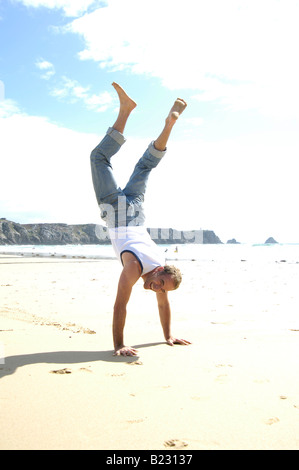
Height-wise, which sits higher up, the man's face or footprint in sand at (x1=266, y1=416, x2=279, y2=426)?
the man's face

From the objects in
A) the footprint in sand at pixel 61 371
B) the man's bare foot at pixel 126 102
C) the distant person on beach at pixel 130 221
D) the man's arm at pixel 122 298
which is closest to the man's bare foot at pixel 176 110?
the distant person on beach at pixel 130 221

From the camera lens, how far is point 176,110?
489cm

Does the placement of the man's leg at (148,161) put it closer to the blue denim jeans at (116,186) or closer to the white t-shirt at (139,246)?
the blue denim jeans at (116,186)

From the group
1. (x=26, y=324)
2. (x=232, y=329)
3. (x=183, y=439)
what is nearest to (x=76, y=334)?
(x=26, y=324)

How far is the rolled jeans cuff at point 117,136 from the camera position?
459 centimetres

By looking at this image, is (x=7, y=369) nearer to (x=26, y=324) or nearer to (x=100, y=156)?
(x=26, y=324)

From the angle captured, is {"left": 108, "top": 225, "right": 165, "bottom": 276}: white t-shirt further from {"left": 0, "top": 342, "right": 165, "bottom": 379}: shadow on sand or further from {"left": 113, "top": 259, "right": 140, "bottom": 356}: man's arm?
{"left": 0, "top": 342, "right": 165, "bottom": 379}: shadow on sand

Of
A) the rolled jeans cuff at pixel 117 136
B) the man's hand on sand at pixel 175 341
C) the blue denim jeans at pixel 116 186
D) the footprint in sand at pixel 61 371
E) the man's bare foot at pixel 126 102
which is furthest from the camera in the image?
the man's bare foot at pixel 126 102

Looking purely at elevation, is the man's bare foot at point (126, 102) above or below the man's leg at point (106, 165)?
above

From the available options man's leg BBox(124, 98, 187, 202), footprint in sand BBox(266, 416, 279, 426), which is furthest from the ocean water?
footprint in sand BBox(266, 416, 279, 426)

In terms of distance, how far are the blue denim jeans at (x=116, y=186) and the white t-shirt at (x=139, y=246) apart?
3.6 inches

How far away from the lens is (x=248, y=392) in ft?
8.93

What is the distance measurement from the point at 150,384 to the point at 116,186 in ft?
7.76

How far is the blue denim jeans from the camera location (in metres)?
4.37
